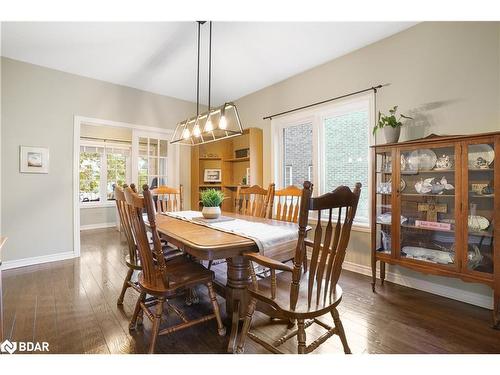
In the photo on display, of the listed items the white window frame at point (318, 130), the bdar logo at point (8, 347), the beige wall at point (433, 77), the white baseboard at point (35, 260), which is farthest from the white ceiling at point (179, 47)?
the bdar logo at point (8, 347)

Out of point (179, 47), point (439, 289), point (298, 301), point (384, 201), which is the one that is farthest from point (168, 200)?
point (439, 289)

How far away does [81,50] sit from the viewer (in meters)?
3.02

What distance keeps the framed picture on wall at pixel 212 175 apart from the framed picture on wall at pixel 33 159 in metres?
2.43

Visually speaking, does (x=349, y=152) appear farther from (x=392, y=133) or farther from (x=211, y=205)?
(x=211, y=205)

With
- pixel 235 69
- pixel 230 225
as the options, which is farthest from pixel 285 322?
pixel 235 69

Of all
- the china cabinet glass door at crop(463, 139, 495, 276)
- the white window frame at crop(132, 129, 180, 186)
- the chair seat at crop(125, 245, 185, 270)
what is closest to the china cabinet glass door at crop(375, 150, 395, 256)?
the china cabinet glass door at crop(463, 139, 495, 276)

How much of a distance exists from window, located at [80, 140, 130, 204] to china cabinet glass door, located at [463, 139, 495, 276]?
631 centimetres

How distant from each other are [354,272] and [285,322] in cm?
150

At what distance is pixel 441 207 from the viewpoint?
2.26 m

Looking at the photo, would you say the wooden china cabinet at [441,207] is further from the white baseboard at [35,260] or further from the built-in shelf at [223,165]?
the white baseboard at [35,260]

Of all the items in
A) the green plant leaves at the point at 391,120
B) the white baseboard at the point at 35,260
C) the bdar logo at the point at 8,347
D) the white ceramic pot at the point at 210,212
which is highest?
the green plant leaves at the point at 391,120

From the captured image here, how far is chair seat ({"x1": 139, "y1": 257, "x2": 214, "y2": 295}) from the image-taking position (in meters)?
1.57

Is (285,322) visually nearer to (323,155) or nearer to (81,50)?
(323,155)

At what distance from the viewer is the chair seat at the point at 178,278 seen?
5.16 feet
